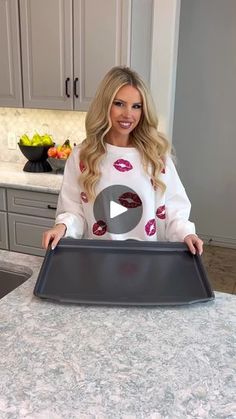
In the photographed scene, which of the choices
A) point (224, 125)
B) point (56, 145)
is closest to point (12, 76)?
point (56, 145)

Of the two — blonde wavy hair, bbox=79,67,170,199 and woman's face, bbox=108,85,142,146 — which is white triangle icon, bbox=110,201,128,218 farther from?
woman's face, bbox=108,85,142,146

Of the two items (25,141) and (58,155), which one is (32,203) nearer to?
(58,155)

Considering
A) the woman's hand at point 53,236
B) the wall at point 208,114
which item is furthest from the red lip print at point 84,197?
the wall at point 208,114

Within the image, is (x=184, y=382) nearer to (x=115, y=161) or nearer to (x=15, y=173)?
(x=115, y=161)

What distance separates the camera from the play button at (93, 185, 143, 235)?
145cm

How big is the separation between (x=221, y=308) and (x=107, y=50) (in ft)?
6.54

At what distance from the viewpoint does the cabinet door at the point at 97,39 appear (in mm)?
2432

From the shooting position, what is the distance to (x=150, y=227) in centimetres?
149

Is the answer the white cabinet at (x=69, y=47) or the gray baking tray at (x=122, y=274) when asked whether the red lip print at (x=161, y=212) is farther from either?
the white cabinet at (x=69, y=47)

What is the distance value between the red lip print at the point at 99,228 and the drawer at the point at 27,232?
1292 millimetres

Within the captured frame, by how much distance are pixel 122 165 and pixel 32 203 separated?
138 cm

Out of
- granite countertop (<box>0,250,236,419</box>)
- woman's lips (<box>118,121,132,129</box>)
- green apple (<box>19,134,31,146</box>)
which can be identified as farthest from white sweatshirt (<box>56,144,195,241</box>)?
green apple (<box>19,134,31,146</box>)

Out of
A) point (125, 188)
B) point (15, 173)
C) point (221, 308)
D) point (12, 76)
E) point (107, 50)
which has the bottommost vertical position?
point (15, 173)

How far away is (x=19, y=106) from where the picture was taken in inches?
112
